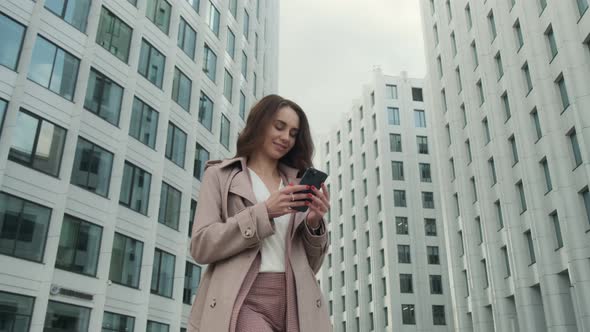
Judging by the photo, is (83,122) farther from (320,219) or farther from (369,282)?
(369,282)

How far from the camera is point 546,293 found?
2986 centimetres

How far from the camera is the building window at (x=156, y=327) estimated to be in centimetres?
2744

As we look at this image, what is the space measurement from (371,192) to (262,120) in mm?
66428

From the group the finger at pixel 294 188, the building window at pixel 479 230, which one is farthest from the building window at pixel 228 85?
the finger at pixel 294 188

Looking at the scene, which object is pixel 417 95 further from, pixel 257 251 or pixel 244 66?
pixel 257 251

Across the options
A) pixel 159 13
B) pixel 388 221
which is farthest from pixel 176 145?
pixel 388 221

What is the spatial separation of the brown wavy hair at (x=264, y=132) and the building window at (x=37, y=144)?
2001 centimetres

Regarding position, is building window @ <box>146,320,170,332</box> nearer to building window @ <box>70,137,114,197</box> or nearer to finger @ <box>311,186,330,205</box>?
building window @ <box>70,137,114,197</box>

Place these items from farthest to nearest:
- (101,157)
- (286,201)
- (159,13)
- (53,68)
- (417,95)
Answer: (417,95) → (159,13) → (101,157) → (53,68) → (286,201)

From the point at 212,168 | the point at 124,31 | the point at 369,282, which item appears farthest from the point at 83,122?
the point at 369,282

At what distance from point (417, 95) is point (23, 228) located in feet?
193

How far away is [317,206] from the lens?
9.29 feet

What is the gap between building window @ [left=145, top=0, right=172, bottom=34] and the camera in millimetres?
31016

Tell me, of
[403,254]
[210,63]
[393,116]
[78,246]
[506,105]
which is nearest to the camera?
[78,246]
